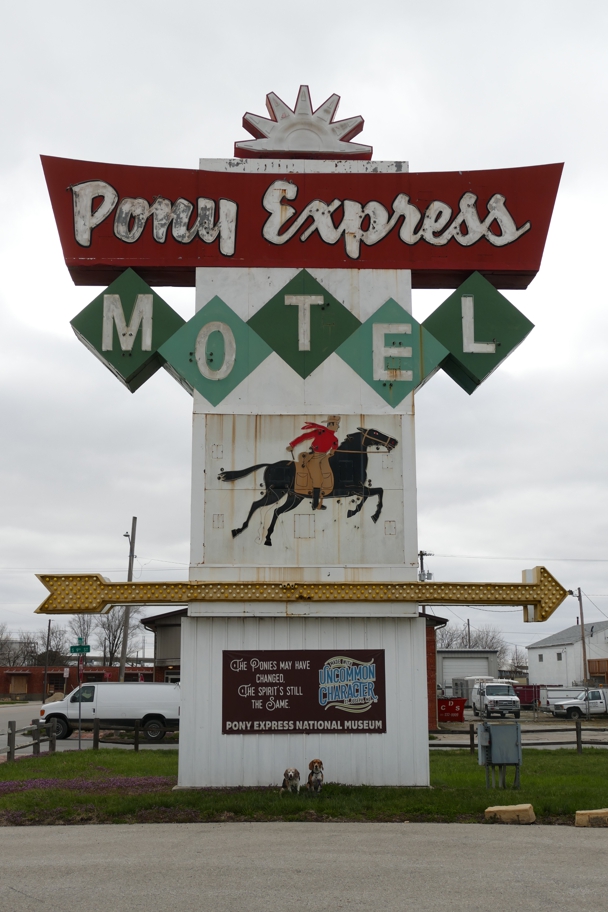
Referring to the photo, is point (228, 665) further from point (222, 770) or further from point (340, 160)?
point (340, 160)

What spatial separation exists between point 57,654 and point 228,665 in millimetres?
91502

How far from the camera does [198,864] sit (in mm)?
9320

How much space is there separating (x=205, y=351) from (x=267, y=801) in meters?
7.63

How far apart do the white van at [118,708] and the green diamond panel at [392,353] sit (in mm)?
17294

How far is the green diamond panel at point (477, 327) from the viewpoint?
1566 centimetres

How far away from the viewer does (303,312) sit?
51.2 feet


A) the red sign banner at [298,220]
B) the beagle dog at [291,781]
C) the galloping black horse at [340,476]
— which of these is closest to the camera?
the beagle dog at [291,781]

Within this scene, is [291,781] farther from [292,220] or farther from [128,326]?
[292,220]

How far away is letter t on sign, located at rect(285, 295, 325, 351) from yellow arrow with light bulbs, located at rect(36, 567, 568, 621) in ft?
14.3

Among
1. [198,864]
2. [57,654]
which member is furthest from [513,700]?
[57,654]

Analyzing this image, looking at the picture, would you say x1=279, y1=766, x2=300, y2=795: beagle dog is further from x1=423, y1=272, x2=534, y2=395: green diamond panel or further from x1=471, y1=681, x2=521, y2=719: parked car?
x1=471, y1=681, x2=521, y2=719: parked car

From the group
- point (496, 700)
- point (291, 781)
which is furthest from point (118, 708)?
point (496, 700)

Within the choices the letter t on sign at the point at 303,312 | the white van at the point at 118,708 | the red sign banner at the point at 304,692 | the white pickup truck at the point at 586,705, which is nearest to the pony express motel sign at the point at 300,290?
the letter t on sign at the point at 303,312

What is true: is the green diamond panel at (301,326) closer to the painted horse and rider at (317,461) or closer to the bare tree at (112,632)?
the painted horse and rider at (317,461)
